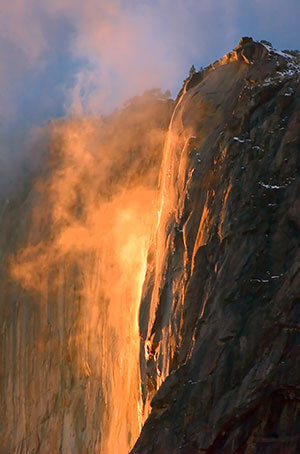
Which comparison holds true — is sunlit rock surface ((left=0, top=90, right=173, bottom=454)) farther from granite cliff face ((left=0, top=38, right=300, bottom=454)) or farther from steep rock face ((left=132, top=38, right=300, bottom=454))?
steep rock face ((left=132, top=38, right=300, bottom=454))

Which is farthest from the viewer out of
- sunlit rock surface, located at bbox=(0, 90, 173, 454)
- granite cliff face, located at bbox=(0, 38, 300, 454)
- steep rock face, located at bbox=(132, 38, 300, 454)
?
sunlit rock surface, located at bbox=(0, 90, 173, 454)

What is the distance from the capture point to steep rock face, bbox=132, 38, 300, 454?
52.8ft

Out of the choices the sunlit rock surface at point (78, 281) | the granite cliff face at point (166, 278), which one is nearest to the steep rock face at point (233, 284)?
the granite cliff face at point (166, 278)

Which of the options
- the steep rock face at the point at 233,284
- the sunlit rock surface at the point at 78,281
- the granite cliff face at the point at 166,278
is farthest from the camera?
the sunlit rock surface at the point at 78,281

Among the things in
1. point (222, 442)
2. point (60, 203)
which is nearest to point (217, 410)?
point (222, 442)

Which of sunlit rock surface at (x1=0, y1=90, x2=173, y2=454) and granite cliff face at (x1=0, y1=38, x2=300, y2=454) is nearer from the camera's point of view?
granite cliff face at (x1=0, y1=38, x2=300, y2=454)

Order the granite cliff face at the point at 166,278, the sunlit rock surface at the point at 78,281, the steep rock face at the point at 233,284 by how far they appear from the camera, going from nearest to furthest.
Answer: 1. the steep rock face at the point at 233,284
2. the granite cliff face at the point at 166,278
3. the sunlit rock surface at the point at 78,281

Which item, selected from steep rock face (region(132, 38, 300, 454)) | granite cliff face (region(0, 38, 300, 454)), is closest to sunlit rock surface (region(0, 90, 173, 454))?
granite cliff face (region(0, 38, 300, 454))

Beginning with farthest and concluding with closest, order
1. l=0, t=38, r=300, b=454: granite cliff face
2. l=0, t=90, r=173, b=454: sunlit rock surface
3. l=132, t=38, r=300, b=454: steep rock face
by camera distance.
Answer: l=0, t=90, r=173, b=454: sunlit rock surface
l=0, t=38, r=300, b=454: granite cliff face
l=132, t=38, r=300, b=454: steep rock face

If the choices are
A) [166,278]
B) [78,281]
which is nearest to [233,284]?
[166,278]

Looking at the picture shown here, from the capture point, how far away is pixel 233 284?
17.0 meters

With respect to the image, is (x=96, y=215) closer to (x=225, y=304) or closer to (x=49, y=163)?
(x=49, y=163)

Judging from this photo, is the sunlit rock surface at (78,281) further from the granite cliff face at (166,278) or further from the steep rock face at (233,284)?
the steep rock face at (233,284)

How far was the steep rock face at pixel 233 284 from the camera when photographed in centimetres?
1609
